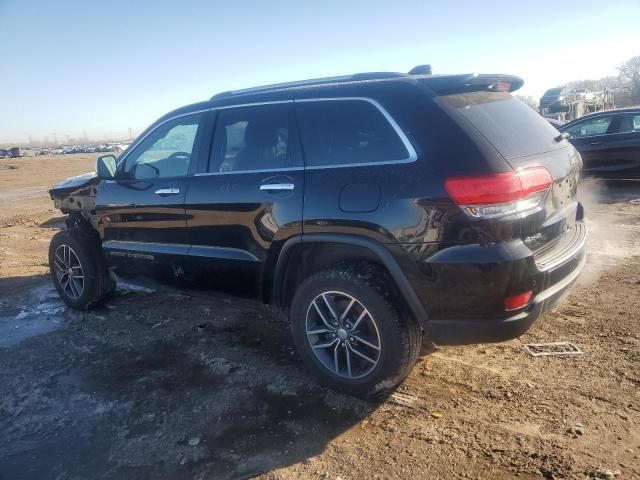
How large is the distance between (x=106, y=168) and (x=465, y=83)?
10.6 feet

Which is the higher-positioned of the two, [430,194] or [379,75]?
[379,75]

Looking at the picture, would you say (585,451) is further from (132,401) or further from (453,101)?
(132,401)

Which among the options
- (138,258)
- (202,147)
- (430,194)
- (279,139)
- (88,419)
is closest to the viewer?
(430,194)

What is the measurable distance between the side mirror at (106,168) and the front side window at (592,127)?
8.97 meters

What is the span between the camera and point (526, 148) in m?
3.04

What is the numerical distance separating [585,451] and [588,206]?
283 inches

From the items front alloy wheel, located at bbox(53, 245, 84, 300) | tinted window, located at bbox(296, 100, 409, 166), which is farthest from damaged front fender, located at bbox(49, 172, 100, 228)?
tinted window, located at bbox(296, 100, 409, 166)

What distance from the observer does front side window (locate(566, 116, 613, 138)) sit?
1002 cm

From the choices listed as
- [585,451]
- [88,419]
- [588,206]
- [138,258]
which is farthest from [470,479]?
[588,206]

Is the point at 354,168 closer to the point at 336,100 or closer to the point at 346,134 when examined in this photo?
the point at 346,134

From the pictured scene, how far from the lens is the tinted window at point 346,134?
121 inches

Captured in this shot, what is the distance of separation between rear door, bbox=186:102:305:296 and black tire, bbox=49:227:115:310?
159 cm

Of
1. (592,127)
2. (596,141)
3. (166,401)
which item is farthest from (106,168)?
(592,127)

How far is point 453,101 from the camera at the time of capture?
303 cm
